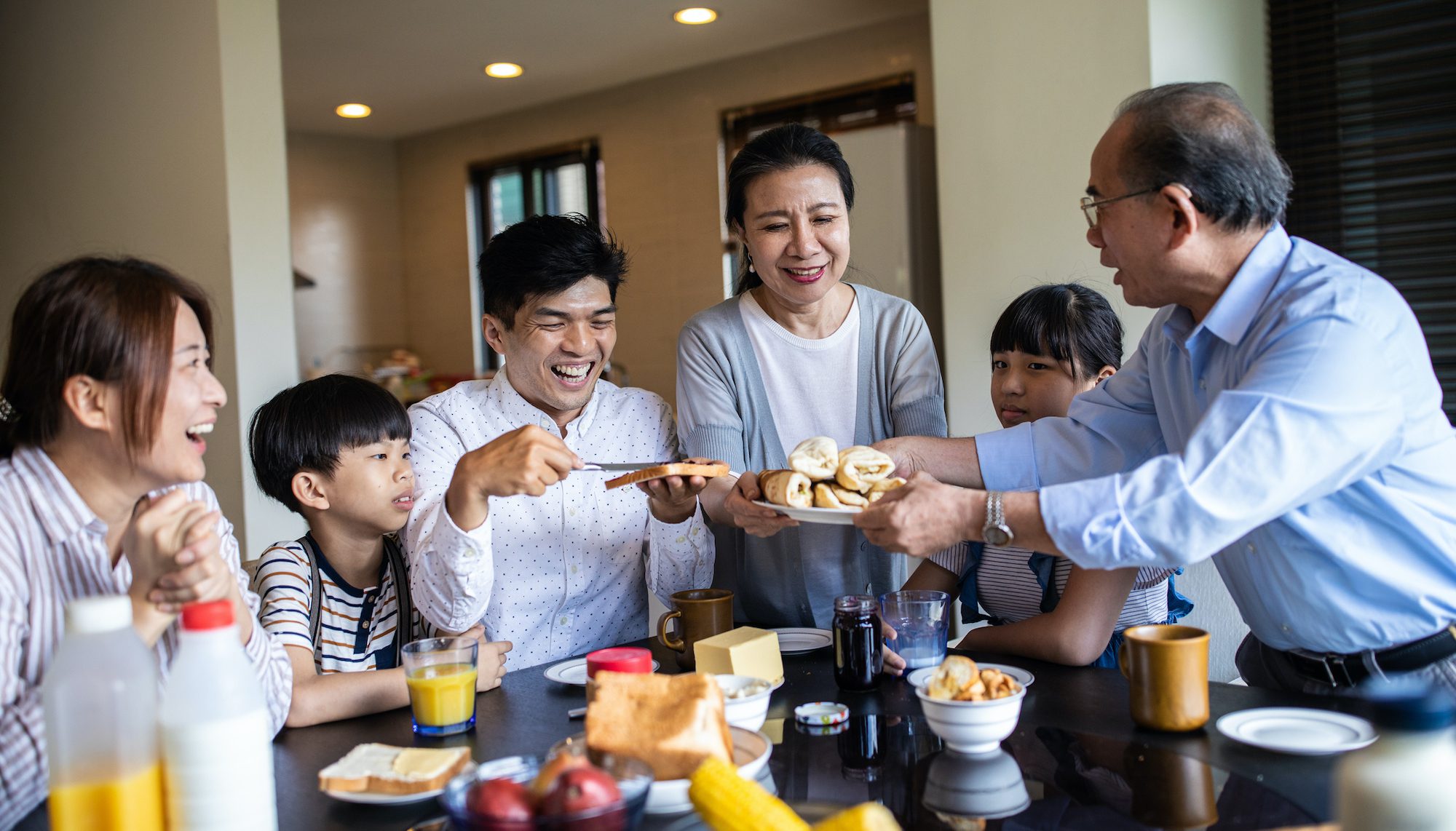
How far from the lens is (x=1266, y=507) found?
1.38m

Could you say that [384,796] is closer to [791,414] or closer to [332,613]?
[332,613]

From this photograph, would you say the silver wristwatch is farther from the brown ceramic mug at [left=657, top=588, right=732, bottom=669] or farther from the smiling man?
the smiling man

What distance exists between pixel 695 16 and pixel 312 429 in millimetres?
4014

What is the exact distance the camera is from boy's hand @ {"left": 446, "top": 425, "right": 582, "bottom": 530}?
163 centimetres

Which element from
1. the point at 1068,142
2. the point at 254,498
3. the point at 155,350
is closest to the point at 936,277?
the point at 1068,142

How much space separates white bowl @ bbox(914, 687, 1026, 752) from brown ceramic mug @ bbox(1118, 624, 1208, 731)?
161 mm

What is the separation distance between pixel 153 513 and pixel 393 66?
5.41m

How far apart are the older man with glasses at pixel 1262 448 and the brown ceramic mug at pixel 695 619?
29 centimetres

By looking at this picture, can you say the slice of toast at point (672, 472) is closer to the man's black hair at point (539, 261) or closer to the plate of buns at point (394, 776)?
the man's black hair at point (539, 261)

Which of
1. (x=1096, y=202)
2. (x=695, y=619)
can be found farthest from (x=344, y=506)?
(x=1096, y=202)

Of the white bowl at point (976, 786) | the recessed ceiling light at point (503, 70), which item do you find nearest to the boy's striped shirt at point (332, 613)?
the white bowl at point (976, 786)

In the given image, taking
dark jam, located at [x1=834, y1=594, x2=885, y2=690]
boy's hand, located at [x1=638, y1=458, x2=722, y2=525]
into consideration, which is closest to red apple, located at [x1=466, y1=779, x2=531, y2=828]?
dark jam, located at [x1=834, y1=594, x2=885, y2=690]

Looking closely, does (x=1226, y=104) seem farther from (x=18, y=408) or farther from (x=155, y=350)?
(x=18, y=408)

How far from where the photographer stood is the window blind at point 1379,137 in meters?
3.72
